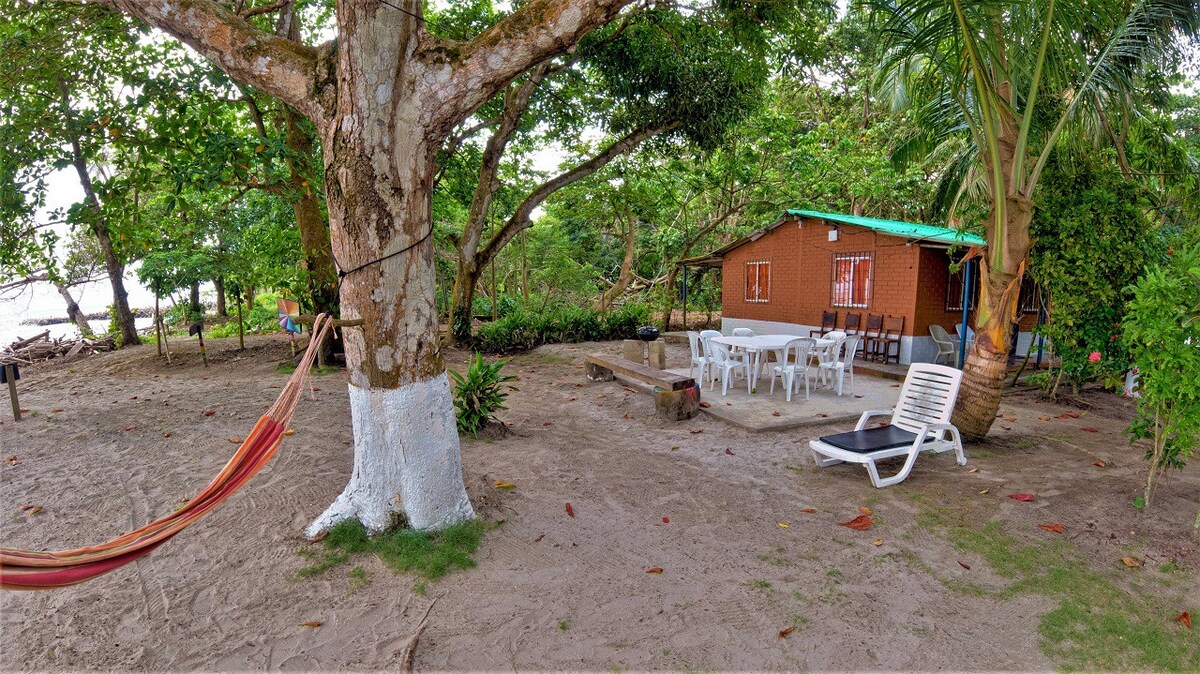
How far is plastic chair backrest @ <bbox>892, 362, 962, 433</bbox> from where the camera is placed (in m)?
5.32

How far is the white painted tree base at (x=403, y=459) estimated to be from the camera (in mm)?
3537

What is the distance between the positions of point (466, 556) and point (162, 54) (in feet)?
27.8

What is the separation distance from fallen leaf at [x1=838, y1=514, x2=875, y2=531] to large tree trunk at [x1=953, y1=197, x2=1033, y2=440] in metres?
2.48

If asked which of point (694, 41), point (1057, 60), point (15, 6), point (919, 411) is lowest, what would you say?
point (919, 411)

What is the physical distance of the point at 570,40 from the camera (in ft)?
10.8

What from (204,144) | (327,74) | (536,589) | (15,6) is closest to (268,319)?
(15,6)

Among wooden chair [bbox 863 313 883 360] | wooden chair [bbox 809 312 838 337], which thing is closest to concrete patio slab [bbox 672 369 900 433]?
wooden chair [bbox 863 313 883 360]

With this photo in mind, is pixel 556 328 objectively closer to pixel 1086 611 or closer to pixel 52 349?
pixel 52 349

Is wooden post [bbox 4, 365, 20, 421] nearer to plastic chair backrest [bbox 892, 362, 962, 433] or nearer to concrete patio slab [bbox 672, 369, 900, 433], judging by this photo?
concrete patio slab [bbox 672, 369, 900, 433]

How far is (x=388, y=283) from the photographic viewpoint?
3.44m

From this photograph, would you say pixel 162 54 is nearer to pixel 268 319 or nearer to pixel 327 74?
pixel 327 74

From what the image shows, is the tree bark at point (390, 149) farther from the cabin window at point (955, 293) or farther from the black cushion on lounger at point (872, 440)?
the cabin window at point (955, 293)

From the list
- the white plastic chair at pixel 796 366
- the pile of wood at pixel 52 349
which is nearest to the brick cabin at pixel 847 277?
the white plastic chair at pixel 796 366

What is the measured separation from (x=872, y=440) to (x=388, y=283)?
13.5 feet
